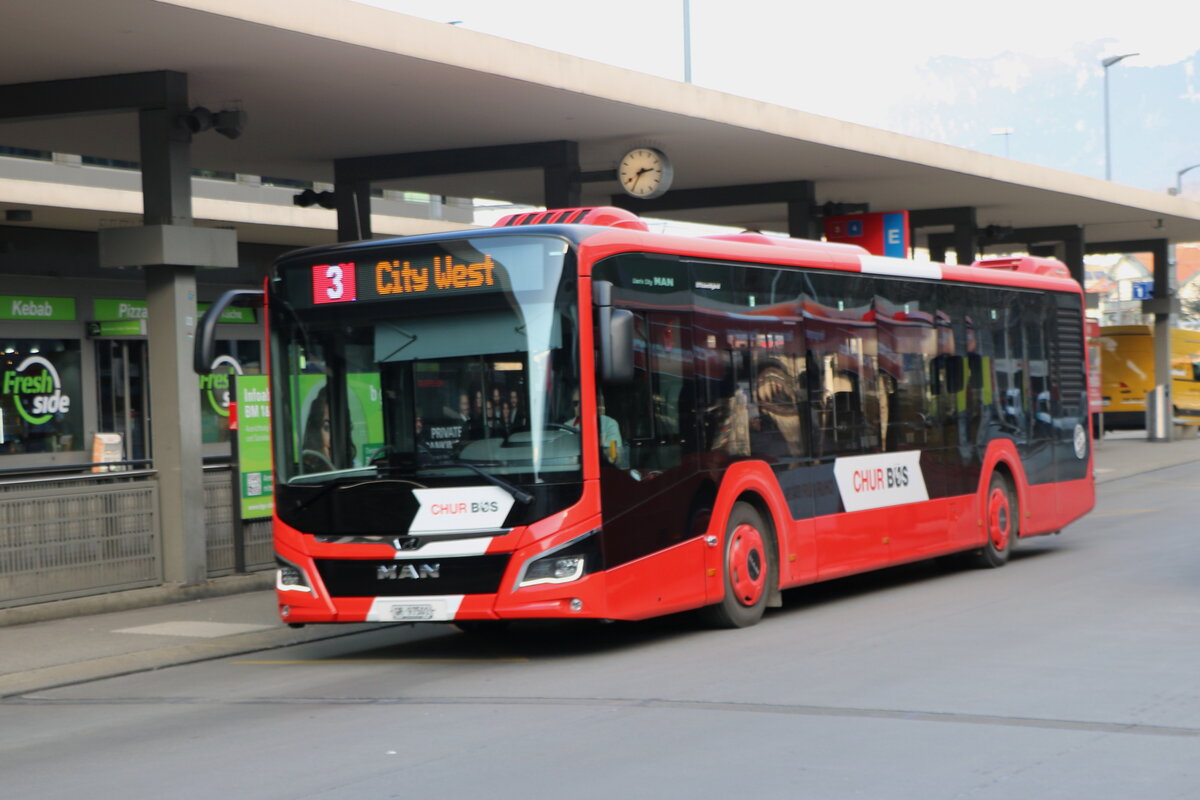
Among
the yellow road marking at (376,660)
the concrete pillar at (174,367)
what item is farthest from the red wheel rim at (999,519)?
the concrete pillar at (174,367)

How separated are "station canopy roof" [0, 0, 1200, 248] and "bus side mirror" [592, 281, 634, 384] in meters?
4.88

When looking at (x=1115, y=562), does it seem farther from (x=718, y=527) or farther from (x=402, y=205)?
(x=402, y=205)

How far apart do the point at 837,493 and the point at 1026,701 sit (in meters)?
5.01

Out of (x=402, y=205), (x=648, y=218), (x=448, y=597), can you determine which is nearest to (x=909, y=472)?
(x=448, y=597)

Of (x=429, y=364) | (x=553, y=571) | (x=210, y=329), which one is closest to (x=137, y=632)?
(x=210, y=329)

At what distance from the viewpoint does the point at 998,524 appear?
636 inches

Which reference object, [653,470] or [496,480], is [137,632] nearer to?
[496,480]

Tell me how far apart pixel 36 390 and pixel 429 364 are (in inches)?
682

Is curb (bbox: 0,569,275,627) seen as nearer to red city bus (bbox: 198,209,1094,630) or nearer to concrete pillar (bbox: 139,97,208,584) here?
concrete pillar (bbox: 139,97,208,584)

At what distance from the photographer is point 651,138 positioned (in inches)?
827

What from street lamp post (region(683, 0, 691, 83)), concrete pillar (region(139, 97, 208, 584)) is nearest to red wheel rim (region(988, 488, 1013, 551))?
concrete pillar (region(139, 97, 208, 584))

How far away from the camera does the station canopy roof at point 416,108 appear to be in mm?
14086

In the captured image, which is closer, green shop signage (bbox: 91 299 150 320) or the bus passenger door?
the bus passenger door

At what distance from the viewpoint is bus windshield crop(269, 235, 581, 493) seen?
10.3m
